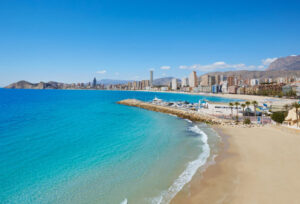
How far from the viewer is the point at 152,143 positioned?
19.2 meters

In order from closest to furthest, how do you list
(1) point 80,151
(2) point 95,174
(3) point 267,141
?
(2) point 95,174 → (1) point 80,151 → (3) point 267,141

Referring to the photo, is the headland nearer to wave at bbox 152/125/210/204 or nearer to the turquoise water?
wave at bbox 152/125/210/204

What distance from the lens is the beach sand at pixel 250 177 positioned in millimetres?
9102

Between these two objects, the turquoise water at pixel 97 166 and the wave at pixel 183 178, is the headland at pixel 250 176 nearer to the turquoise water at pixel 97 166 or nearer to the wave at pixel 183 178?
the wave at pixel 183 178

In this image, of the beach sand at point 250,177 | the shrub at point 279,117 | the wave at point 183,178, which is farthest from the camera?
the shrub at point 279,117

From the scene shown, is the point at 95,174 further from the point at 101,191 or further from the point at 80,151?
the point at 80,151

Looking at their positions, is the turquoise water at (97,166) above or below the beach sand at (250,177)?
below

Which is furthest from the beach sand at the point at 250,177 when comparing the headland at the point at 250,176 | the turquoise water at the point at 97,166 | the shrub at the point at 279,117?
the shrub at the point at 279,117

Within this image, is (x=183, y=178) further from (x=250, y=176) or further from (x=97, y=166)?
(x=97, y=166)

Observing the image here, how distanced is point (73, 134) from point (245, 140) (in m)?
21.4

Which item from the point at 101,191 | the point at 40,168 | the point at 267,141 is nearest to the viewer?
the point at 101,191

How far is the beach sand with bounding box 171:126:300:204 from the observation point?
358 inches

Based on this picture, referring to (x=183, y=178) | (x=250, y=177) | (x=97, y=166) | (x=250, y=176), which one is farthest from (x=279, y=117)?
(x=97, y=166)

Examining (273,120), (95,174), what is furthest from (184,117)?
(95,174)
